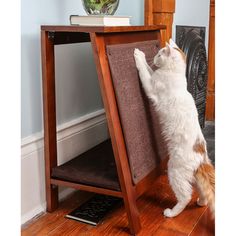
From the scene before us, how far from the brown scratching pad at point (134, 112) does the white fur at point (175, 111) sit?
0.16ft

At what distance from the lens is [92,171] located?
1.39 meters

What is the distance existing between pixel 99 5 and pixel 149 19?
1.78 feet

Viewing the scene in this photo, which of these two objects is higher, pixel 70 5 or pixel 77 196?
pixel 70 5

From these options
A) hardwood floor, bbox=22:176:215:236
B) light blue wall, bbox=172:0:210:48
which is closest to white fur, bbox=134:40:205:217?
hardwood floor, bbox=22:176:215:236

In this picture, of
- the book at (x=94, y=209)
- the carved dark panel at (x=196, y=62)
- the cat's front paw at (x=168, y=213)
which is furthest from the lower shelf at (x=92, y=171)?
the carved dark panel at (x=196, y=62)

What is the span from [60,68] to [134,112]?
16.4 inches

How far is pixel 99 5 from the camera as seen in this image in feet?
4.51

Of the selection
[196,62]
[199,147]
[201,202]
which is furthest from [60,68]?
[196,62]

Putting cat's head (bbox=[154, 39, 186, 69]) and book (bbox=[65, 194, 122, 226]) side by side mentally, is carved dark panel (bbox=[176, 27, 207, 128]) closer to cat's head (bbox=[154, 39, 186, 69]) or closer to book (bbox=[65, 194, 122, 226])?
cat's head (bbox=[154, 39, 186, 69])

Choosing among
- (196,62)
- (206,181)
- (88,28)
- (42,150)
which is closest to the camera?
(88,28)

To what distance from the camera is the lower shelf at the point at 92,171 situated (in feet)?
Answer: 4.32

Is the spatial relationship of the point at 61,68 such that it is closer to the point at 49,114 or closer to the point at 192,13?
the point at 49,114
